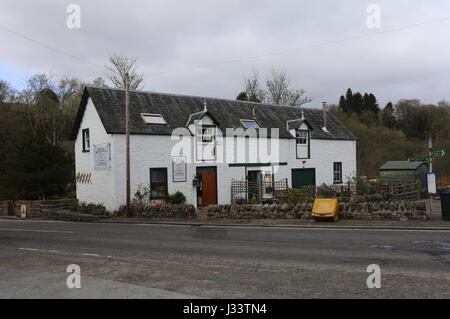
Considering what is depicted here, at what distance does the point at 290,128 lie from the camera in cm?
3128

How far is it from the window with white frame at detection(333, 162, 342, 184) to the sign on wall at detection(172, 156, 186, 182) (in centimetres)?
1321

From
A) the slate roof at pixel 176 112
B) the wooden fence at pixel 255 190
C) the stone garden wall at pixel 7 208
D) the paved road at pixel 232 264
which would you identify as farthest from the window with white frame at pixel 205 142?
the stone garden wall at pixel 7 208

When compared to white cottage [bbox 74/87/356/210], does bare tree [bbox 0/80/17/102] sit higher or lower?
higher

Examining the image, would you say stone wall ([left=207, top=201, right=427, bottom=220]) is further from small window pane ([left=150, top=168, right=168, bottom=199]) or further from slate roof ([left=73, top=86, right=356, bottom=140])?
slate roof ([left=73, top=86, right=356, bottom=140])

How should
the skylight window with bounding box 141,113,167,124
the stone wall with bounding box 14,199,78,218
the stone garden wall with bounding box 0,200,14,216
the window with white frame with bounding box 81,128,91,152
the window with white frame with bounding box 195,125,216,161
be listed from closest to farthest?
the skylight window with bounding box 141,113,167,124 < the window with white frame with bounding box 195,125,216,161 < the window with white frame with bounding box 81,128,91,152 < the stone wall with bounding box 14,199,78,218 < the stone garden wall with bounding box 0,200,14,216

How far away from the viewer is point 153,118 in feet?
85.6

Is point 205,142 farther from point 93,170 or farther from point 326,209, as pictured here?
point 326,209

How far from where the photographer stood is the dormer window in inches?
1217

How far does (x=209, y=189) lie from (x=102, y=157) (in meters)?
6.53

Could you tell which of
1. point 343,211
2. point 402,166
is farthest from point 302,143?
point 343,211

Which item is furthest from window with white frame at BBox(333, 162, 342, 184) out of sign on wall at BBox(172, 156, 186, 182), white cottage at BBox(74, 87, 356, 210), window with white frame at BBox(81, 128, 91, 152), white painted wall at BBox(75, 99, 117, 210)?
window with white frame at BBox(81, 128, 91, 152)

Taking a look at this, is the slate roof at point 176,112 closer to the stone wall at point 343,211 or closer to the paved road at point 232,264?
the stone wall at point 343,211
